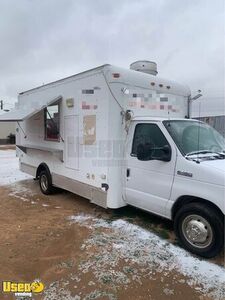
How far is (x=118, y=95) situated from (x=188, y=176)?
2.05 m

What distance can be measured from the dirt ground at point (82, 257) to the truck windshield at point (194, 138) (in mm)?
1581

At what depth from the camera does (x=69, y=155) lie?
652cm

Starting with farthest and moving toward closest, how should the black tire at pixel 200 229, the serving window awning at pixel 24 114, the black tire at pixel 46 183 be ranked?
the black tire at pixel 46 183 → the serving window awning at pixel 24 114 → the black tire at pixel 200 229

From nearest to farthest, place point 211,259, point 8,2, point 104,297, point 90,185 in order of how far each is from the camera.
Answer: point 104,297
point 211,259
point 90,185
point 8,2

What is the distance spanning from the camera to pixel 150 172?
4832 mm

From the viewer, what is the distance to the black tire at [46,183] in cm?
747

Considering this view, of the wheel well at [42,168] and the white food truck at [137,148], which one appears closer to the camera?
the white food truck at [137,148]

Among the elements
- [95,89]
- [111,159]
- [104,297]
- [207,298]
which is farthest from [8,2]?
[207,298]

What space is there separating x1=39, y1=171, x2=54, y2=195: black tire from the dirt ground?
1.08 metres

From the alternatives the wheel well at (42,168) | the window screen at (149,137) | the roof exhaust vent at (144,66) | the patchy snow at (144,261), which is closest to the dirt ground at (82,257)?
the patchy snow at (144,261)

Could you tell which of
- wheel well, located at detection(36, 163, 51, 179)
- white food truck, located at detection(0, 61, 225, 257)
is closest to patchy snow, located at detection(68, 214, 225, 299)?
white food truck, located at detection(0, 61, 225, 257)

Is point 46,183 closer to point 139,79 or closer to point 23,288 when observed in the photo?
point 139,79

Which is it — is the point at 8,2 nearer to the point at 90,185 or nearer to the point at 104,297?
the point at 90,185

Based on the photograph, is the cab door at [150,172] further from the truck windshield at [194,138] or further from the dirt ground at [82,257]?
the dirt ground at [82,257]
